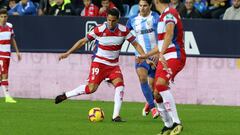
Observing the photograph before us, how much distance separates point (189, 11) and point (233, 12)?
4.44 ft

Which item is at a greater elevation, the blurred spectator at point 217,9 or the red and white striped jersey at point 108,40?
the red and white striped jersey at point 108,40

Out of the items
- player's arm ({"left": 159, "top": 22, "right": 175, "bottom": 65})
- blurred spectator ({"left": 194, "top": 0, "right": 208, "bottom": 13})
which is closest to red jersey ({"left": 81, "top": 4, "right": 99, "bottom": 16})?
blurred spectator ({"left": 194, "top": 0, "right": 208, "bottom": 13})

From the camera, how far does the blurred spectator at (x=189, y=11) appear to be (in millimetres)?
22922

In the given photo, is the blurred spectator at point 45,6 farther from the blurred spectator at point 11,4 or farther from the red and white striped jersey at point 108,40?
the red and white striped jersey at point 108,40

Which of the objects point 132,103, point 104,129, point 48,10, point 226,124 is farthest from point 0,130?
point 48,10

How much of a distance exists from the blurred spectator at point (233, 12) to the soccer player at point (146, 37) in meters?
5.27

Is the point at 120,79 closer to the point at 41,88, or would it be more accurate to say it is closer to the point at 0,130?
the point at 0,130

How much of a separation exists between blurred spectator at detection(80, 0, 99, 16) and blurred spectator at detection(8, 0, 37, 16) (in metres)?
1.51

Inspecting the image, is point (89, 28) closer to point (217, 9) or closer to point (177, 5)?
point (177, 5)

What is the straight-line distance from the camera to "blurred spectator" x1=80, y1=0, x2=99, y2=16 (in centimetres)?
2378

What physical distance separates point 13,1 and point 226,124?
11360 mm

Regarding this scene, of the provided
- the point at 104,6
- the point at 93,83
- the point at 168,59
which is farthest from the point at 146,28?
the point at 104,6

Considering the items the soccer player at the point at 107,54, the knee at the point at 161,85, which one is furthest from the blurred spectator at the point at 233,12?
the knee at the point at 161,85

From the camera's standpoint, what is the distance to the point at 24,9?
24.5 metres
